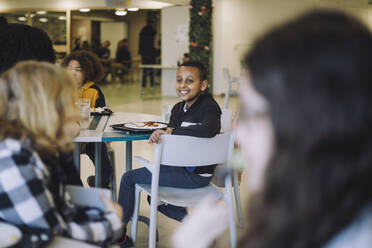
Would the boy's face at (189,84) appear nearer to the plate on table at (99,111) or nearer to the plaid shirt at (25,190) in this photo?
the plate on table at (99,111)

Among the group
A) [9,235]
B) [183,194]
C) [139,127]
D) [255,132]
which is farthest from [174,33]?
[255,132]

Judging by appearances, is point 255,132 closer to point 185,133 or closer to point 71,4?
point 185,133

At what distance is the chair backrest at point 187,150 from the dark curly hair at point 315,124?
1.60 m

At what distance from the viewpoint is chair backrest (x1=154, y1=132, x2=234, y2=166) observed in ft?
7.36

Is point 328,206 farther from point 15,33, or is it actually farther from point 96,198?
point 15,33

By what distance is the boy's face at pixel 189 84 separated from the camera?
2928 mm

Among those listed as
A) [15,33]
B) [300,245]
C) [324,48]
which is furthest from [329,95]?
[15,33]

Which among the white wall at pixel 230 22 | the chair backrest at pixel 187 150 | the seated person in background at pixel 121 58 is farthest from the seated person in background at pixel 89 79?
the seated person in background at pixel 121 58

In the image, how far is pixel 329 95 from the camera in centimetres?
58

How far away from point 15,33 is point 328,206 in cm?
174

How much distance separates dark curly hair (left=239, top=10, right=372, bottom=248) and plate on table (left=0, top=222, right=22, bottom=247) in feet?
2.56

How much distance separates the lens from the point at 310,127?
59cm

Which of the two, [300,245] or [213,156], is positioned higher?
[300,245]

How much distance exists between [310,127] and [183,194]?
191cm
